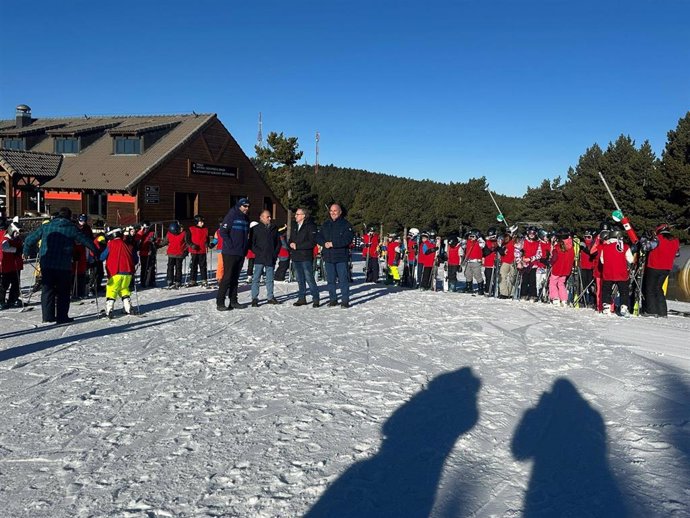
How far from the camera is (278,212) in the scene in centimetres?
4106

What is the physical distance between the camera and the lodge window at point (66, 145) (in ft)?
112

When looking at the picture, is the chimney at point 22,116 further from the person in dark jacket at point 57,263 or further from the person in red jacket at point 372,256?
the person in dark jacket at point 57,263

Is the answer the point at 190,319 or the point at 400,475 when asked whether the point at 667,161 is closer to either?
the point at 190,319

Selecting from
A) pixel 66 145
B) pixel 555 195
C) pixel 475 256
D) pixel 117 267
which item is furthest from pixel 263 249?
pixel 555 195

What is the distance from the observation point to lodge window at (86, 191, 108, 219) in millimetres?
31356

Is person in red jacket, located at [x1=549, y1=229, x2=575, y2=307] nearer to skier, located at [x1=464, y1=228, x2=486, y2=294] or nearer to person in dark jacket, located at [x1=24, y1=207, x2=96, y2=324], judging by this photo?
skier, located at [x1=464, y1=228, x2=486, y2=294]

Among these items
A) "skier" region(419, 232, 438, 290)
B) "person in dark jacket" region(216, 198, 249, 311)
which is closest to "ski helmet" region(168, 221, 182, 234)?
"person in dark jacket" region(216, 198, 249, 311)

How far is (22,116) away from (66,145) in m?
7.71

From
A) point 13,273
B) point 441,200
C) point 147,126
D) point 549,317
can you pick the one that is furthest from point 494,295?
point 441,200

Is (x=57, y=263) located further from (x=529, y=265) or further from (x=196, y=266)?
(x=529, y=265)

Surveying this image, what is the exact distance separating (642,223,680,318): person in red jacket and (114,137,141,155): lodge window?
29339 mm

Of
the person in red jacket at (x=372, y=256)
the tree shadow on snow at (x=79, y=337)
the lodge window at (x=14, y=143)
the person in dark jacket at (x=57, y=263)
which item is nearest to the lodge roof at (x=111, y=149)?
the lodge window at (x=14, y=143)

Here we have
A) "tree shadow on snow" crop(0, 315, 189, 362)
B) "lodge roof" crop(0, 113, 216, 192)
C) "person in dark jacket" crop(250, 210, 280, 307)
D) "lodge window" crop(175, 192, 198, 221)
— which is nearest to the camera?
"tree shadow on snow" crop(0, 315, 189, 362)

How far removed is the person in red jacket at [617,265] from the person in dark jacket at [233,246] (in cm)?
675
